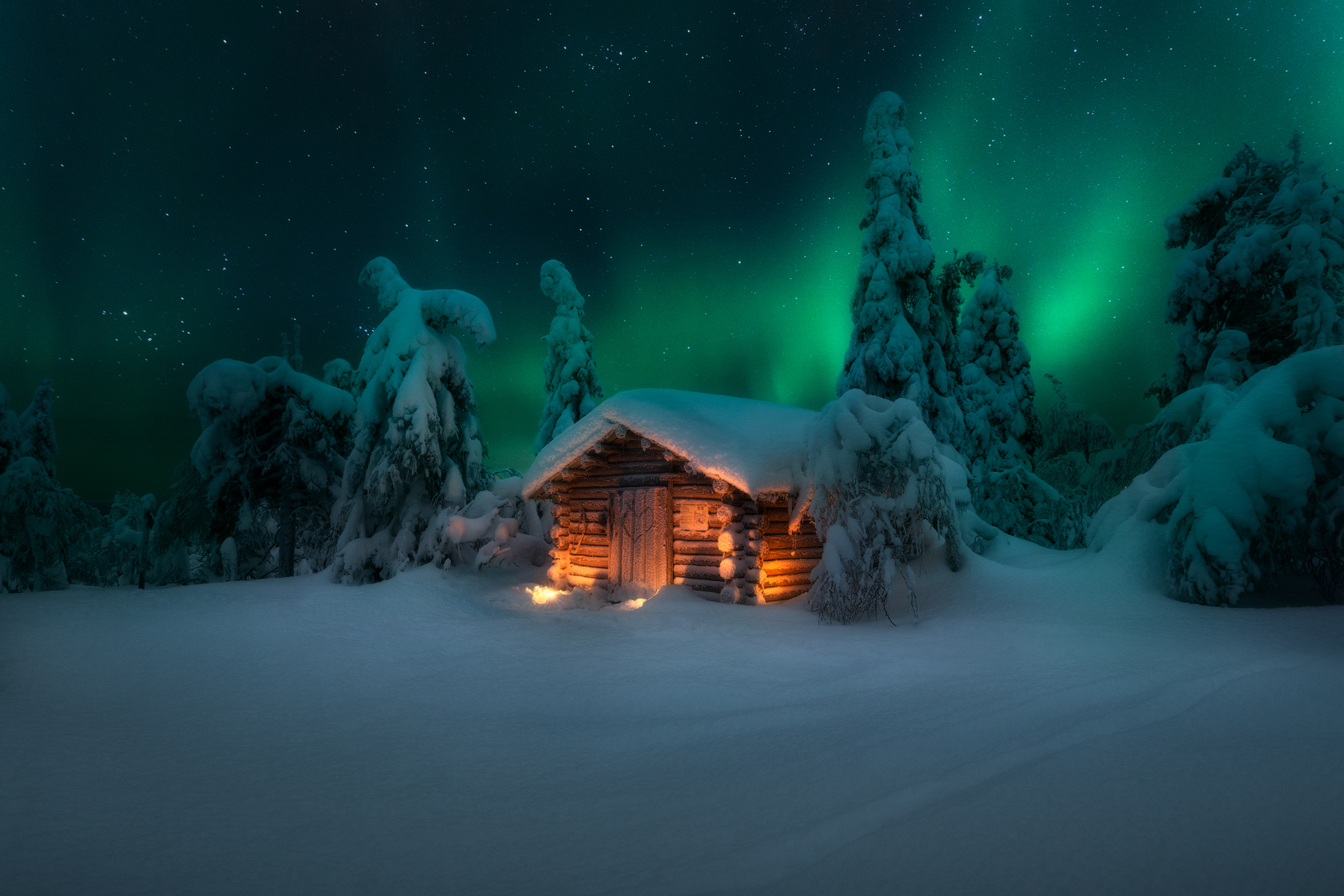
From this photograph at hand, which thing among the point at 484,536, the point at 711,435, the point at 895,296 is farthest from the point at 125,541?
the point at 895,296

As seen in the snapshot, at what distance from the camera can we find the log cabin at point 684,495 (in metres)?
12.8

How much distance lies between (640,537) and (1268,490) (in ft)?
36.2

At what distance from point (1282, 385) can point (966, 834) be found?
32.2 ft

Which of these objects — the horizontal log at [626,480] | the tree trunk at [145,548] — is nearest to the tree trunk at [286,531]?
the tree trunk at [145,548]

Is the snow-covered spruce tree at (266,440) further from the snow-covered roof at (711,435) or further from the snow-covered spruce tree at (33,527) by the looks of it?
the snow-covered roof at (711,435)

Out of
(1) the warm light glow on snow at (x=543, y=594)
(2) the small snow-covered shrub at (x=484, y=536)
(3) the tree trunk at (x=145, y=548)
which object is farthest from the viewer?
(3) the tree trunk at (x=145, y=548)

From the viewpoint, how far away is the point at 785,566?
13.7m

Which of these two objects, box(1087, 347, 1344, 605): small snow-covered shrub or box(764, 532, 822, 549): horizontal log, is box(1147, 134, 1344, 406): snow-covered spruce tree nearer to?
box(1087, 347, 1344, 605): small snow-covered shrub

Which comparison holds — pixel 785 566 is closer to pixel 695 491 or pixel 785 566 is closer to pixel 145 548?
pixel 695 491

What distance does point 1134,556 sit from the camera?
33.5 ft

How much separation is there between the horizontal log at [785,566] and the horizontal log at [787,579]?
0.18 feet

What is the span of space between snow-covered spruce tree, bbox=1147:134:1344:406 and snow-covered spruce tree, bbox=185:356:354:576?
23.5m

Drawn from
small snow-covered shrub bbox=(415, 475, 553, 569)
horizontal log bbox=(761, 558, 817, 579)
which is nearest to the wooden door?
horizontal log bbox=(761, 558, 817, 579)

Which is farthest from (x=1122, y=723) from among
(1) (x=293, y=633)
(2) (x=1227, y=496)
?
(1) (x=293, y=633)
